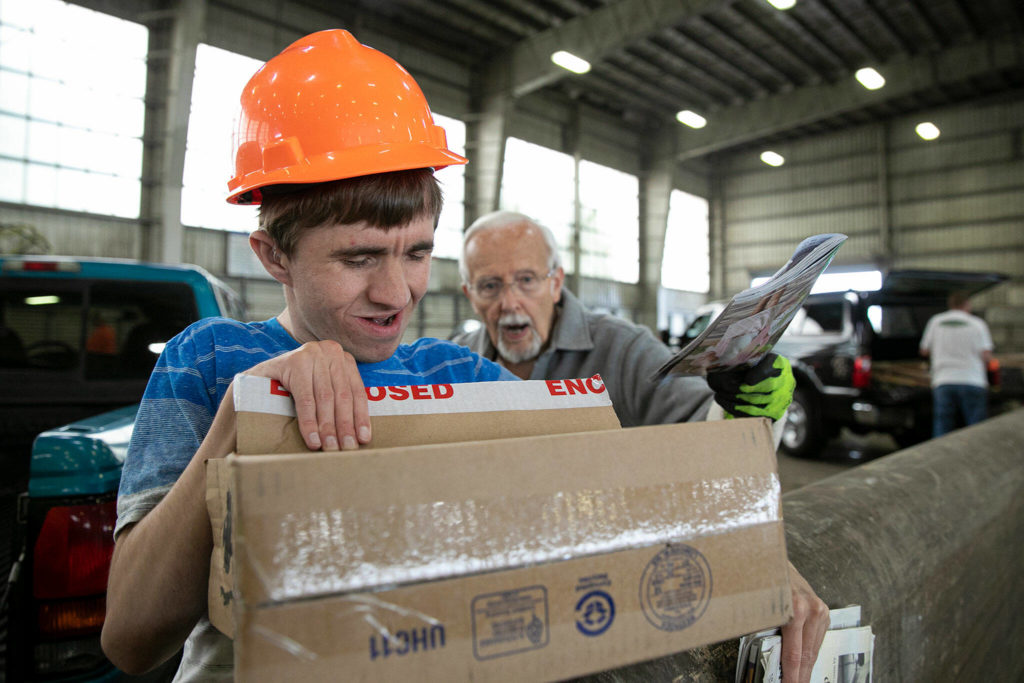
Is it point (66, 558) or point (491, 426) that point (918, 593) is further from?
point (66, 558)

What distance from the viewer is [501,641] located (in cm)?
60

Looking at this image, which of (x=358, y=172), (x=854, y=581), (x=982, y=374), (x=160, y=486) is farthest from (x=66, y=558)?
(x=982, y=374)

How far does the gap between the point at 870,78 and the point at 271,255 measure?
604 inches

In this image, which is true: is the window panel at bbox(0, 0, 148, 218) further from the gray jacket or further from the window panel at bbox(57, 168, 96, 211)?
the gray jacket

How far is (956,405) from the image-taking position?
5.99 meters

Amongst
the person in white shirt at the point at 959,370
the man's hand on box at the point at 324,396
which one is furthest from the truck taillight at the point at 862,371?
the man's hand on box at the point at 324,396

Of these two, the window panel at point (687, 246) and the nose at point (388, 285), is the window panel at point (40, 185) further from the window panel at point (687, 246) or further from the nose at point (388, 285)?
the window panel at point (687, 246)

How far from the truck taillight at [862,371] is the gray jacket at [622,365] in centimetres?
490

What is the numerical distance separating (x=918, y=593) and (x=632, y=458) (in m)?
1.32

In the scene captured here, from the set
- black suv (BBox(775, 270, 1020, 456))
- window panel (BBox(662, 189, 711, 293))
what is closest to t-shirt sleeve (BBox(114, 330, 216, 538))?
black suv (BBox(775, 270, 1020, 456))

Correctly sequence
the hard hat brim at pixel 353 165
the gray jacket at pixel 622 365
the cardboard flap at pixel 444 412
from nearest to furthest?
1. the cardboard flap at pixel 444 412
2. the hard hat brim at pixel 353 165
3. the gray jacket at pixel 622 365

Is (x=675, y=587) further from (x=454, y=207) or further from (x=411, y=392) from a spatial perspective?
(x=454, y=207)

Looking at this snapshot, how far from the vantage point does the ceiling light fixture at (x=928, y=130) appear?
15.6 meters

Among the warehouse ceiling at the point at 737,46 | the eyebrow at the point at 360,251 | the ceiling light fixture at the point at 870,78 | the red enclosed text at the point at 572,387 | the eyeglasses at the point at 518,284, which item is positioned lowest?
the red enclosed text at the point at 572,387
